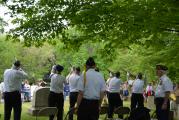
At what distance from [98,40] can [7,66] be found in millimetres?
39004

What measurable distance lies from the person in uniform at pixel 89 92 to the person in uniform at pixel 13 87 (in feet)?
10.4

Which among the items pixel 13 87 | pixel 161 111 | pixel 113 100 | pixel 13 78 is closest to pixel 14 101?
pixel 13 87

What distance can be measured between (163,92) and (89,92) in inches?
111

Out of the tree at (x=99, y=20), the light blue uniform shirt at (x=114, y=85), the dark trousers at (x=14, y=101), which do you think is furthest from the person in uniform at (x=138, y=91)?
the dark trousers at (x=14, y=101)

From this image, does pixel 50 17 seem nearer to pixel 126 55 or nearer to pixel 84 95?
pixel 84 95

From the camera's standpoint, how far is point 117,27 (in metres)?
16.2

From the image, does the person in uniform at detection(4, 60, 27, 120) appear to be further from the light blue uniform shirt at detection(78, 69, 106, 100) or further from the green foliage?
the green foliage

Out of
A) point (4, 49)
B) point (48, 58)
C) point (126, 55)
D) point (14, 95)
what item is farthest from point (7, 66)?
point (14, 95)

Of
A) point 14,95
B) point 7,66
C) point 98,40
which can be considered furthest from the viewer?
point 7,66

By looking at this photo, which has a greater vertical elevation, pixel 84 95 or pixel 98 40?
pixel 98 40

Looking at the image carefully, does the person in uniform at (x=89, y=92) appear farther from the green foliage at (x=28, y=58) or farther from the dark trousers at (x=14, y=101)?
the green foliage at (x=28, y=58)

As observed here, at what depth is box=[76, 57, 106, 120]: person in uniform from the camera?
1005 cm

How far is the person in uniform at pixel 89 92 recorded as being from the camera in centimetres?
1005

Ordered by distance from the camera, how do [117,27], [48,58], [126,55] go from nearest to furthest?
1. [117,27]
2. [126,55]
3. [48,58]
